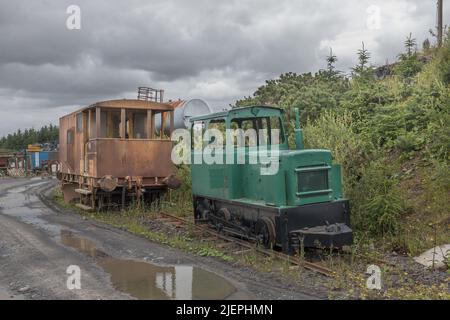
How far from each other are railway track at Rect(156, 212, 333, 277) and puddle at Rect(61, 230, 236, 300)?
53.2 inches

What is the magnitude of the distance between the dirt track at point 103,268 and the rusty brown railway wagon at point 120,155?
85.8 inches

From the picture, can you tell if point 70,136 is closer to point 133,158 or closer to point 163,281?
point 133,158

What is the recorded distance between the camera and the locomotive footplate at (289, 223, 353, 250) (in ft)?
24.6

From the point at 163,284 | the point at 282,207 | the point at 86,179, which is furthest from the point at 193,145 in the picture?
the point at 86,179

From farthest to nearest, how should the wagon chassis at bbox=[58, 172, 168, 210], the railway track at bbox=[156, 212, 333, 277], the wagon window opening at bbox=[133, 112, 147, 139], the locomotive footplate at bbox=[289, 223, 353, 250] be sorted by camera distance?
the wagon window opening at bbox=[133, 112, 147, 139]
the wagon chassis at bbox=[58, 172, 168, 210]
the locomotive footplate at bbox=[289, 223, 353, 250]
the railway track at bbox=[156, 212, 333, 277]

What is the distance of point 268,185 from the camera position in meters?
8.16

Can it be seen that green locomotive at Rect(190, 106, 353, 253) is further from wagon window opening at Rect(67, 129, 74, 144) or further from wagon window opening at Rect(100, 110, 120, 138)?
wagon window opening at Rect(67, 129, 74, 144)

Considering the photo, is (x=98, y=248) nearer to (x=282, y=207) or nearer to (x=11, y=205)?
(x=282, y=207)

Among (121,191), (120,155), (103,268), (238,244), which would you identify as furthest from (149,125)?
(103,268)

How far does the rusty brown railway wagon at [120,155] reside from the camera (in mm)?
13531

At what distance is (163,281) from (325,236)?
106 inches

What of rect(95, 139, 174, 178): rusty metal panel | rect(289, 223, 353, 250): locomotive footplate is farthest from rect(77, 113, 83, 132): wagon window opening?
rect(289, 223, 353, 250): locomotive footplate

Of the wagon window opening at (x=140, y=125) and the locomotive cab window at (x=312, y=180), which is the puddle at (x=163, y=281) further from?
the wagon window opening at (x=140, y=125)

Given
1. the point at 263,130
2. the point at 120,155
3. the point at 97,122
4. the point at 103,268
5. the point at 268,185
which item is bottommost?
the point at 103,268
